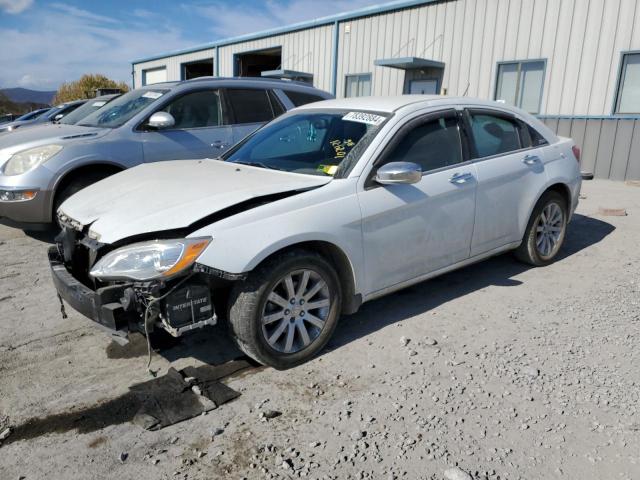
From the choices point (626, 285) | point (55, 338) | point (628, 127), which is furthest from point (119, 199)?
point (628, 127)

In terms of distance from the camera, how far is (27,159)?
5414 millimetres

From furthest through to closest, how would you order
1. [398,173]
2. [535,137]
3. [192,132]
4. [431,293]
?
1. [192,132]
2. [535,137]
3. [431,293]
4. [398,173]

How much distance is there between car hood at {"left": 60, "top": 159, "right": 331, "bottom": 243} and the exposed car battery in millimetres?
375

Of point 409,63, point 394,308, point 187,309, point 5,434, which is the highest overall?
point 409,63

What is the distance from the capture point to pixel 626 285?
4.84 meters

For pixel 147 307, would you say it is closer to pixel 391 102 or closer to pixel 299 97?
pixel 391 102

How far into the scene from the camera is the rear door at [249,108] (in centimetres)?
668

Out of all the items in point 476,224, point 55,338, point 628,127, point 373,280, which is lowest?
point 55,338

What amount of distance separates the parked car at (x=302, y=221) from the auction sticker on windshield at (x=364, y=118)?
16mm

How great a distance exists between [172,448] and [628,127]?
39.0 ft

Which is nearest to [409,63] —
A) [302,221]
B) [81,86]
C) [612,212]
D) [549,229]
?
[612,212]

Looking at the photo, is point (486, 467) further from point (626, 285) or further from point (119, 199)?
point (626, 285)

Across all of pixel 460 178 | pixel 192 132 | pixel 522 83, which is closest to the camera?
pixel 460 178

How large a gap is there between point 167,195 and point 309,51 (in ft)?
53.3
